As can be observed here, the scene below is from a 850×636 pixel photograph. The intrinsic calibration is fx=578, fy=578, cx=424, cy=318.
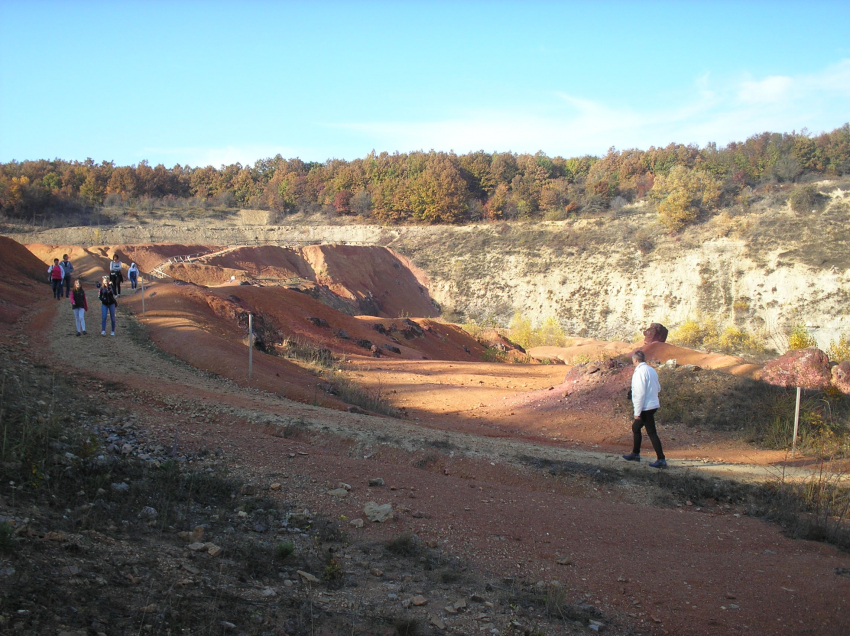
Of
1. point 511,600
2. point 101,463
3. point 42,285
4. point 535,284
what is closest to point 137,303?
point 42,285

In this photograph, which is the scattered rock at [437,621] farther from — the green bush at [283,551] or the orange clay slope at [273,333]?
the orange clay slope at [273,333]

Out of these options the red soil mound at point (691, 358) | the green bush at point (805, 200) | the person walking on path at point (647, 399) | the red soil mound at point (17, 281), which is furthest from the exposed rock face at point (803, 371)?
the green bush at point (805, 200)

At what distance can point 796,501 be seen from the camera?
280 inches

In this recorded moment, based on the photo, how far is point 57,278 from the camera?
63.9ft

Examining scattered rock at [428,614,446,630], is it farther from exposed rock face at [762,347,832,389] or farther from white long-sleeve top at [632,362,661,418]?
exposed rock face at [762,347,832,389]

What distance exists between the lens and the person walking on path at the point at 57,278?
19.4m

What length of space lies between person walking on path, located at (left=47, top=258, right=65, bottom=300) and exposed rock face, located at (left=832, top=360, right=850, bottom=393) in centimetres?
2244

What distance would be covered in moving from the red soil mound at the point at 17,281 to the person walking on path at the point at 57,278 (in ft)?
1.94

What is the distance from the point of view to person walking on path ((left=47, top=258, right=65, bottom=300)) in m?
19.4

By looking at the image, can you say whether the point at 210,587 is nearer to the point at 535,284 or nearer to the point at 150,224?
the point at 535,284

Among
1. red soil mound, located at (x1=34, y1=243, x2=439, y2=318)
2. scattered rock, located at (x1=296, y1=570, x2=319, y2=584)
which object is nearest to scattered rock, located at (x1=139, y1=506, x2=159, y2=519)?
scattered rock, located at (x1=296, y1=570, x2=319, y2=584)

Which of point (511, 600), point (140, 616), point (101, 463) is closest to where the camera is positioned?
point (140, 616)

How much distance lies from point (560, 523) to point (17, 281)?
22.8 m

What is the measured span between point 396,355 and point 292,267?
23744 mm
